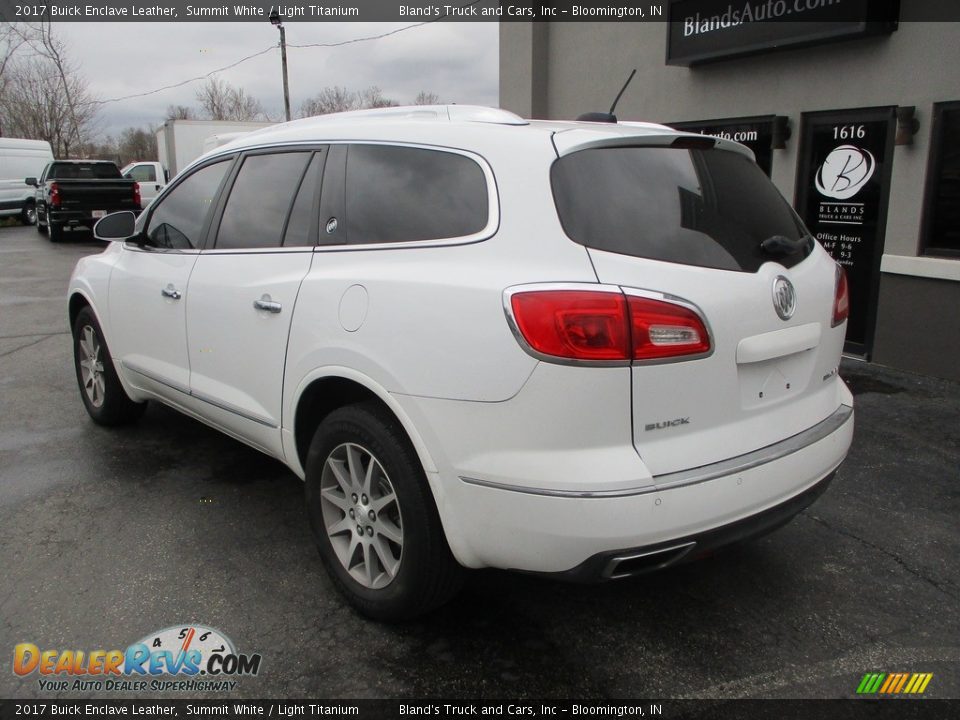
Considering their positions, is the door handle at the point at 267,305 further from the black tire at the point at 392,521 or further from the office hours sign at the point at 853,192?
the office hours sign at the point at 853,192

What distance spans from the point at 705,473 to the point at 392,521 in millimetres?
1099

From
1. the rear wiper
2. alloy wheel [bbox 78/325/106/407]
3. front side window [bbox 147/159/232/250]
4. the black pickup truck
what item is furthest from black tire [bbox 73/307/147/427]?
the black pickup truck

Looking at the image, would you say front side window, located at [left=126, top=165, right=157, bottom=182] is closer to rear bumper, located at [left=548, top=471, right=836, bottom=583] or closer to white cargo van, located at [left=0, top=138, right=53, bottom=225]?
white cargo van, located at [left=0, top=138, right=53, bottom=225]

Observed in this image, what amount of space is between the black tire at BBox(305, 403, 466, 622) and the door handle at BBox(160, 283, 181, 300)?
53.7 inches

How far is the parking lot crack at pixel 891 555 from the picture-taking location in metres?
3.17

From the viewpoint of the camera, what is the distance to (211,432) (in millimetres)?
5113

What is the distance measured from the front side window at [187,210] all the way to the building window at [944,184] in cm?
545

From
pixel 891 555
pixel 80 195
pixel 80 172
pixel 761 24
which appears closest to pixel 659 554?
pixel 891 555

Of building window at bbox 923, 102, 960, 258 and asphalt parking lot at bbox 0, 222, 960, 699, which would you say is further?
building window at bbox 923, 102, 960, 258

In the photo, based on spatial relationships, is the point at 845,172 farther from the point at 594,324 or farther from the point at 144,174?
the point at 144,174

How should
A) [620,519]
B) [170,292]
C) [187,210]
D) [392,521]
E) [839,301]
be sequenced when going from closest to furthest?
[620,519] → [392,521] → [839,301] → [170,292] → [187,210]

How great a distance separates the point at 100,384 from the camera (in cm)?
505

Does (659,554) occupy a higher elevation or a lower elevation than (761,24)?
lower

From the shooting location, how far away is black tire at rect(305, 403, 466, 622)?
2570 millimetres
